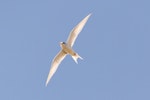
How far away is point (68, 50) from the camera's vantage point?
72.1 feet

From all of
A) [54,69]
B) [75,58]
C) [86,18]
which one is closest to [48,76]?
[54,69]

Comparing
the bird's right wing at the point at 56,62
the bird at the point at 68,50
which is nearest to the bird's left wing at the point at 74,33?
the bird at the point at 68,50

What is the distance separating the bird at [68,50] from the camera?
2162 centimetres

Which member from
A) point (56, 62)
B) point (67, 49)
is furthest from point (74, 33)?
point (56, 62)

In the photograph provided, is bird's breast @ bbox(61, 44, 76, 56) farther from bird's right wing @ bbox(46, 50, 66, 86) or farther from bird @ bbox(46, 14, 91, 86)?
bird's right wing @ bbox(46, 50, 66, 86)

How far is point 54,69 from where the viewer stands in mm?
23078

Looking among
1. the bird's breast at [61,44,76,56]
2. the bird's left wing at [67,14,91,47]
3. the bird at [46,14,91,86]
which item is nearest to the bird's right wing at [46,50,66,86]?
the bird at [46,14,91,86]

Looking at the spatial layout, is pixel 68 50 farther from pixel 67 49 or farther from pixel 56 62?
pixel 56 62

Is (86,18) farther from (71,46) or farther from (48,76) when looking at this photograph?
(48,76)

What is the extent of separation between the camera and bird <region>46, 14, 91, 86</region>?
21625 millimetres

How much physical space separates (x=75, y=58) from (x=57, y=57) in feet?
5.18

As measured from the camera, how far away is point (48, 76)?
74.7 ft

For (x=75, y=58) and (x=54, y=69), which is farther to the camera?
(x=54, y=69)

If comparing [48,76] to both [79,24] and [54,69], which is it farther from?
[79,24]
